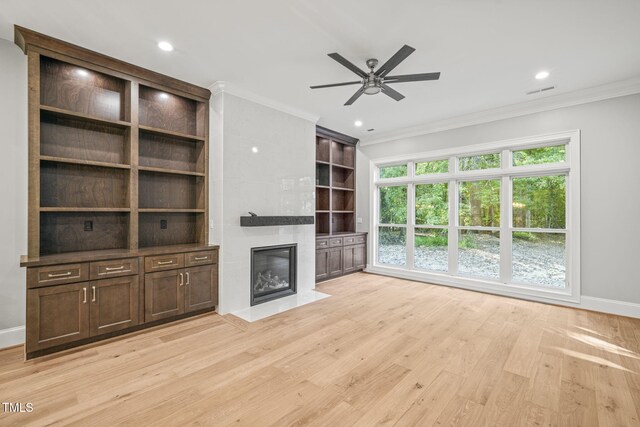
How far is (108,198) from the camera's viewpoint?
3465 mm

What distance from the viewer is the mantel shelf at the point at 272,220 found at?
405 centimetres

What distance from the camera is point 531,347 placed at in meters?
3.00

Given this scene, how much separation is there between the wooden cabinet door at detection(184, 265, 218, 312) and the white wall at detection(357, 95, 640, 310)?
5.12 metres

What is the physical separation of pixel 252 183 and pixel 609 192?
16.0 feet

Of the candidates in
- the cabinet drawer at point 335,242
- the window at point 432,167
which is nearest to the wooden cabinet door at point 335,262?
the cabinet drawer at point 335,242

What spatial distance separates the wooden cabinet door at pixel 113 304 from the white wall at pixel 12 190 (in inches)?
29.4

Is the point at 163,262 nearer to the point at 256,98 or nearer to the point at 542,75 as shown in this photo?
the point at 256,98

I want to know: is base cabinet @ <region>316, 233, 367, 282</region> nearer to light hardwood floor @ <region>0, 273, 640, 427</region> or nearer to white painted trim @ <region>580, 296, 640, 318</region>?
light hardwood floor @ <region>0, 273, 640, 427</region>

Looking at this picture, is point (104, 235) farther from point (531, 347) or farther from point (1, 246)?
point (531, 347)

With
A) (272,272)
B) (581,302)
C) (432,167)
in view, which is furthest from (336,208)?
(581,302)

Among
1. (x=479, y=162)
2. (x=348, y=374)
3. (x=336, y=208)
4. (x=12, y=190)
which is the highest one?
(x=479, y=162)

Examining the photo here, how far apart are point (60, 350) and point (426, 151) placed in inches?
233

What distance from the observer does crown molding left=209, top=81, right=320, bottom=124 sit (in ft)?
12.6

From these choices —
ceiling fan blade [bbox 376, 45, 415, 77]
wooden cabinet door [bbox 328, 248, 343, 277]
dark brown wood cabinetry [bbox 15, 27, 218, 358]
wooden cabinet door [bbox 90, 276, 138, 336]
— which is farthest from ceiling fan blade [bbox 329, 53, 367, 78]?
wooden cabinet door [bbox 328, 248, 343, 277]
